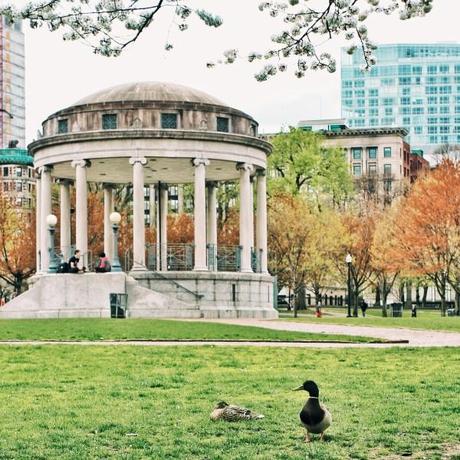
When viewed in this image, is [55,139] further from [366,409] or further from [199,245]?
[366,409]

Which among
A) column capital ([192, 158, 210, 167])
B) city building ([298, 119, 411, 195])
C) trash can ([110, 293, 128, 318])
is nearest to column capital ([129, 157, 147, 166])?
column capital ([192, 158, 210, 167])

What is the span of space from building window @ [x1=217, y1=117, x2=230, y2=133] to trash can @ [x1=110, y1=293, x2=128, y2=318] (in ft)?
37.0

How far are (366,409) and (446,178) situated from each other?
49.3m

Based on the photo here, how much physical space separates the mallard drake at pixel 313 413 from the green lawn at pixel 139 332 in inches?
756

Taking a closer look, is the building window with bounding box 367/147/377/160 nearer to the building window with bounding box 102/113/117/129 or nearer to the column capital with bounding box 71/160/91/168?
the building window with bounding box 102/113/117/129

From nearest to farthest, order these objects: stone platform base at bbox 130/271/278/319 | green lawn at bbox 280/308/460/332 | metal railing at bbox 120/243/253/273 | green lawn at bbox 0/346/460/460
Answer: green lawn at bbox 0/346/460/460, green lawn at bbox 280/308/460/332, stone platform base at bbox 130/271/278/319, metal railing at bbox 120/243/253/273

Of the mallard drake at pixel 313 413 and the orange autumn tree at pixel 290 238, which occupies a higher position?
the orange autumn tree at pixel 290 238

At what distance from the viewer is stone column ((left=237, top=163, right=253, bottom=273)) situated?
186 feet

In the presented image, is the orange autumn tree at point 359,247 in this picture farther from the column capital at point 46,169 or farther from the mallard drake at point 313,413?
the mallard drake at point 313,413

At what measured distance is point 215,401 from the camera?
1650cm

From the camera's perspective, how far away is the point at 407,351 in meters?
26.5

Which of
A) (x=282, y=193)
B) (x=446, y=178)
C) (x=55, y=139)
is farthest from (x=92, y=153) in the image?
(x=282, y=193)

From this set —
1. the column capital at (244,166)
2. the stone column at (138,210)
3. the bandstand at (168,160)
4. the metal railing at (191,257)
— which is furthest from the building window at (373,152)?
the stone column at (138,210)

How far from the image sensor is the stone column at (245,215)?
56.8 metres
